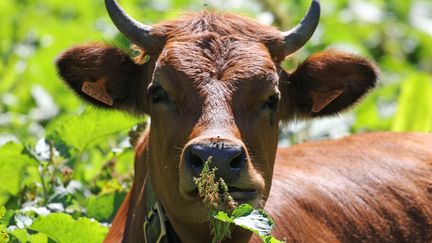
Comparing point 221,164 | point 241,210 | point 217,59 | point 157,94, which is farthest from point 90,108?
point 241,210

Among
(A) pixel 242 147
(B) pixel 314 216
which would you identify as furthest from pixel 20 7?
(A) pixel 242 147

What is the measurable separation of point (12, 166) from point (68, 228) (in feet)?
3.88

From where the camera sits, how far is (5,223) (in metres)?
10.5

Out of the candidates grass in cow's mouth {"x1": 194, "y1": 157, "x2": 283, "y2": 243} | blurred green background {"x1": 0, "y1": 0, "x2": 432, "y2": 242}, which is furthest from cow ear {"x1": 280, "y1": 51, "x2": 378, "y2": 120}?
grass in cow's mouth {"x1": 194, "y1": 157, "x2": 283, "y2": 243}

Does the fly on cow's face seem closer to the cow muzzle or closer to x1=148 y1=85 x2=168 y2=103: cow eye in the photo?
x1=148 y1=85 x2=168 y2=103: cow eye

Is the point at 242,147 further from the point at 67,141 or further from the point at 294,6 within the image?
the point at 294,6

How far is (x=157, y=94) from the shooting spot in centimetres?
950

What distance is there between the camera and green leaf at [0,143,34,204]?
1097 centimetres


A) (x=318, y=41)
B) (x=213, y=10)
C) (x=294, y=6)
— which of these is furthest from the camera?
(x=294, y=6)

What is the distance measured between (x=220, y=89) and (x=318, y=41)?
8500 mm

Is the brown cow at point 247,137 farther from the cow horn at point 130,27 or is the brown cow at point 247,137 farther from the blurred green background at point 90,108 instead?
the blurred green background at point 90,108

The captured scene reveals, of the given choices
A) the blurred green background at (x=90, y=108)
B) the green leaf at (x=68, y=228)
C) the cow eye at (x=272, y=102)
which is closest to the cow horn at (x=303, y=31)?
the cow eye at (x=272, y=102)

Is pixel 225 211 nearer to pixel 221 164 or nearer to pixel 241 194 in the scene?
pixel 221 164

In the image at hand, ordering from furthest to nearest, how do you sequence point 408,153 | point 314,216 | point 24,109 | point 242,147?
point 24,109 < point 408,153 < point 314,216 < point 242,147
